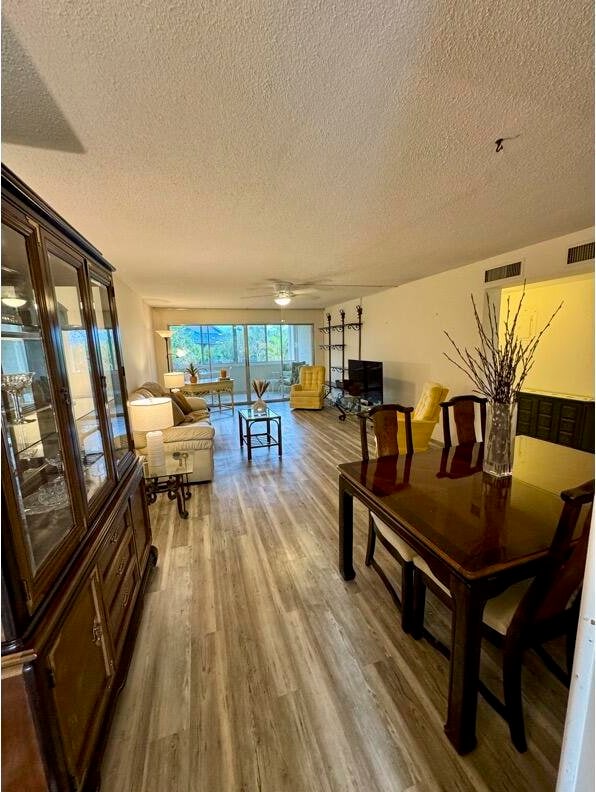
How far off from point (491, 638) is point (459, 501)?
1.81 feet

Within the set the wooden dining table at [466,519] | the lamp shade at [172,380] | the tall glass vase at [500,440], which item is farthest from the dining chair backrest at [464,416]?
the lamp shade at [172,380]

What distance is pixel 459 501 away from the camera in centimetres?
156

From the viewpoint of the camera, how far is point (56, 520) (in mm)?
1204

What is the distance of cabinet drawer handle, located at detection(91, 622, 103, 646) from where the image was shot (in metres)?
1.24

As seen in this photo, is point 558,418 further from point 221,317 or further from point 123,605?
point 221,317

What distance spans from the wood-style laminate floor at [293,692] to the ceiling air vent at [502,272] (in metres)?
3.17

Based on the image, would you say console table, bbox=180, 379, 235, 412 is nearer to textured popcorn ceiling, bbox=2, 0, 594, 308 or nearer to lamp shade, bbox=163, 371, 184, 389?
lamp shade, bbox=163, 371, 184, 389

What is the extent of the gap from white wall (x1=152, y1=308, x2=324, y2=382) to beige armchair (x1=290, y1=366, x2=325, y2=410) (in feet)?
4.86

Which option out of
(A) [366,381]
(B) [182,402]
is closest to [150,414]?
(B) [182,402]

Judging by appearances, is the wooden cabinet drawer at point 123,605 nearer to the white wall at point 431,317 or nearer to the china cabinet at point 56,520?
the china cabinet at point 56,520

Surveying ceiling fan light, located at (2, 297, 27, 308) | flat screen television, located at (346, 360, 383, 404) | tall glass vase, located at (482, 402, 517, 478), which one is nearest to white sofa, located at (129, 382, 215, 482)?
ceiling fan light, located at (2, 297, 27, 308)

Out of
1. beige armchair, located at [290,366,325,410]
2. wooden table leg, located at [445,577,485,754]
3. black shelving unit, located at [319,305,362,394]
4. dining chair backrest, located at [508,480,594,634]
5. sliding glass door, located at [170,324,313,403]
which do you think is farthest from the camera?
sliding glass door, located at [170,324,313,403]

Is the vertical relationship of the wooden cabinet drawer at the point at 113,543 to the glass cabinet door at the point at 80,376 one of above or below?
below

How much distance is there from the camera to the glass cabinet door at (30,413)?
1.06 metres
